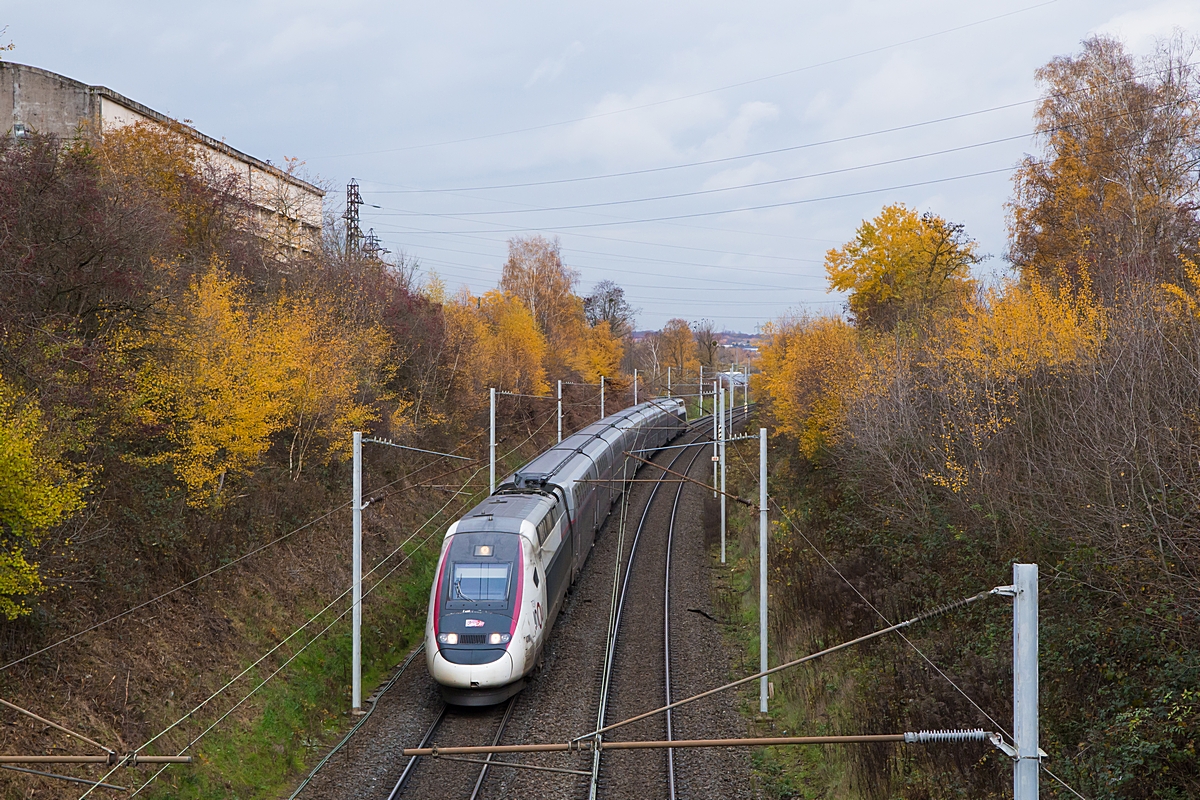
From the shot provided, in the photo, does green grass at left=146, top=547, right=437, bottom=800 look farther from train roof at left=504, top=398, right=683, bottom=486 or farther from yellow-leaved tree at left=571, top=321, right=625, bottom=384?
yellow-leaved tree at left=571, top=321, right=625, bottom=384

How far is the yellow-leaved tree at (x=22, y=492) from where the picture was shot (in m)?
9.83

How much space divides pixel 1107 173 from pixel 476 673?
21642 millimetres

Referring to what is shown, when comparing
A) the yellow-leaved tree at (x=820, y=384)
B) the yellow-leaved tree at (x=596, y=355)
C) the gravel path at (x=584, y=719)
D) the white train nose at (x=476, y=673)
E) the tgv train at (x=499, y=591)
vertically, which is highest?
the yellow-leaved tree at (x=596, y=355)

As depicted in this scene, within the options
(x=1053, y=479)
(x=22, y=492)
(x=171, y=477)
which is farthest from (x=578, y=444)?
(x=22, y=492)

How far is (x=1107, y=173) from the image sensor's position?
75.8 feet

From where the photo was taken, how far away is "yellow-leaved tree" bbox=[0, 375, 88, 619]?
983 cm

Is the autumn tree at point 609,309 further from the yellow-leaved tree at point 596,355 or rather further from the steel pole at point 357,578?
the steel pole at point 357,578

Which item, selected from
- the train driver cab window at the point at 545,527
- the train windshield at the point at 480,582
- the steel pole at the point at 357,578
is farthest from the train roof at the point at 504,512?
the steel pole at the point at 357,578

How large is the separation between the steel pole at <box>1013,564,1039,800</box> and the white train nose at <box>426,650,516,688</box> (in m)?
9.82

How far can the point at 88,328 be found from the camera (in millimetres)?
15406

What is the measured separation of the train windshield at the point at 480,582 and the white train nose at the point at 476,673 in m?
1.10

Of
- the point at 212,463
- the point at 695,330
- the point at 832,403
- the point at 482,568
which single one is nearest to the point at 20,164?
the point at 212,463

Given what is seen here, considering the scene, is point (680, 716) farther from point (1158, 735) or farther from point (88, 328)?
point (88, 328)

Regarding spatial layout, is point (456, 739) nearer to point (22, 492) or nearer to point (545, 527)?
point (545, 527)
